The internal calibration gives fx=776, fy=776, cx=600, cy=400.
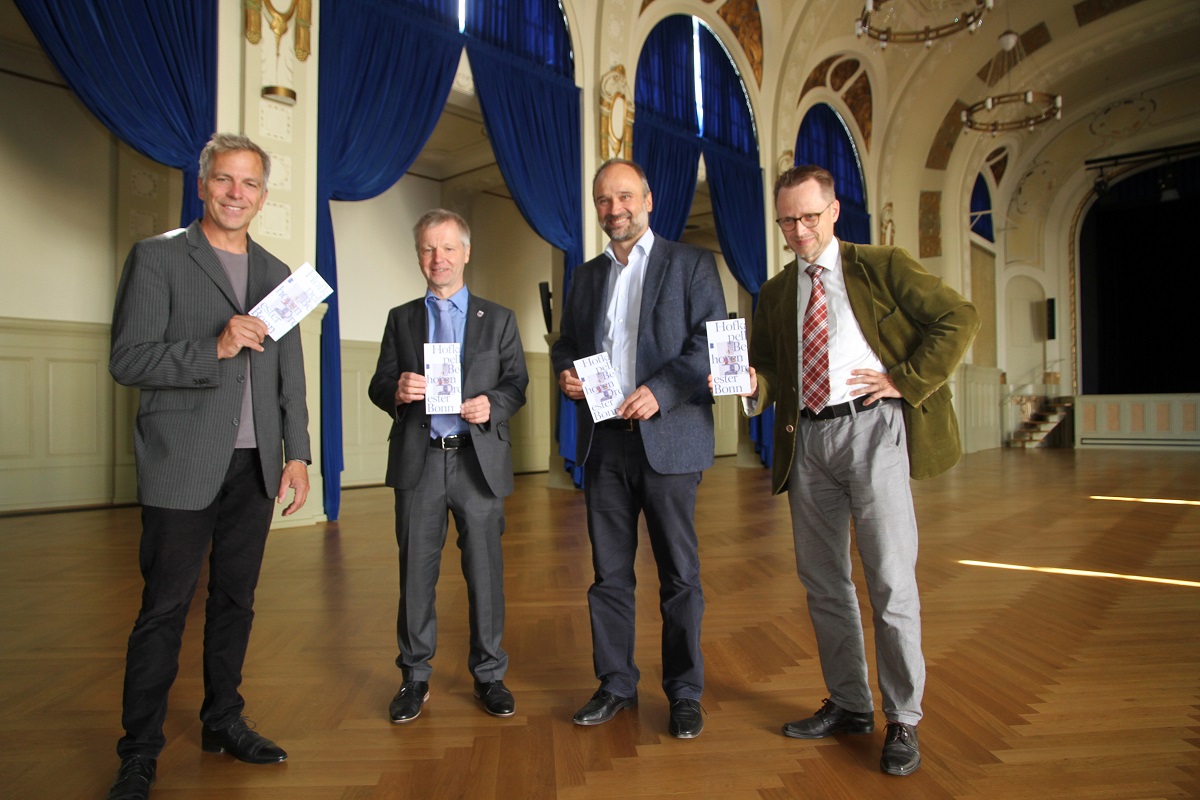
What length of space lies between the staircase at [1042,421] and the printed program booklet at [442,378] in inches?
702

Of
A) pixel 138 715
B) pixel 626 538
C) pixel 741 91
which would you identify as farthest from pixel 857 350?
pixel 741 91

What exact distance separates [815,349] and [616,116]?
22.6 feet

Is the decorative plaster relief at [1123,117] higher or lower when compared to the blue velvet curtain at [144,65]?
higher

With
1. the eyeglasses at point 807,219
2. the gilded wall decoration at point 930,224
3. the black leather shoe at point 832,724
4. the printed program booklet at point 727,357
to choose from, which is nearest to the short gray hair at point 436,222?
the printed program booklet at point 727,357

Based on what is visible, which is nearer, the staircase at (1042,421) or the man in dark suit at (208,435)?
the man in dark suit at (208,435)

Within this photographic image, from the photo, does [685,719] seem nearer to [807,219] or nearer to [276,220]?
[807,219]

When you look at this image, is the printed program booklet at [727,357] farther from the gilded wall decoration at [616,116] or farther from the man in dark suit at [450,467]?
the gilded wall decoration at [616,116]

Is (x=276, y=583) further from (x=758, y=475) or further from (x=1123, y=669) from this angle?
(x=758, y=475)

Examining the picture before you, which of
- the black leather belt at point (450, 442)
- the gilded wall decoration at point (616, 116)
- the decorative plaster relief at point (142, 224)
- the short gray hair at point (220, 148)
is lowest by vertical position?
the black leather belt at point (450, 442)

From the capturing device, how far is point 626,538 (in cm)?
245

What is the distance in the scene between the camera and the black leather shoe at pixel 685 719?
2.21 metres

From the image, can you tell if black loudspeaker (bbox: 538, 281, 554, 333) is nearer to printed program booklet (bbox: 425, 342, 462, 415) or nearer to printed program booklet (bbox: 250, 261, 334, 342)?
printed program booklet (bbox: 425, 342, 462, 415)

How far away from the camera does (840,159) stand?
44.7ft

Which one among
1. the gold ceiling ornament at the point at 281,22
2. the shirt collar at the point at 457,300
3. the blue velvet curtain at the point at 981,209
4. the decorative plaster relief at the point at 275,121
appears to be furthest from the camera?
the blue velvet curtain at the point at 981,209
